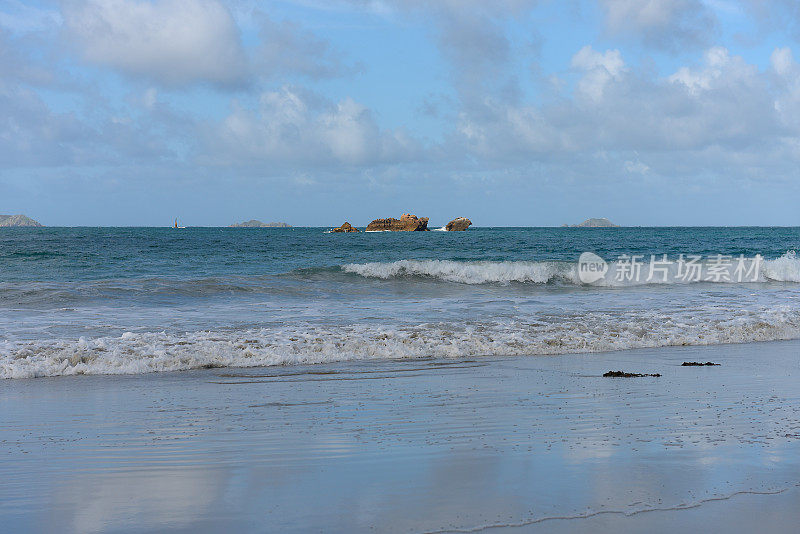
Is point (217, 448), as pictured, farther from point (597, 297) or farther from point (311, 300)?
point (597, 297)

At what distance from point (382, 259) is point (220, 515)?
32151mm

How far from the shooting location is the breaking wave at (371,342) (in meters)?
8.09

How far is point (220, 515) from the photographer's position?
126 inches

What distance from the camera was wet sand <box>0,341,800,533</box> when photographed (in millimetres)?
3178

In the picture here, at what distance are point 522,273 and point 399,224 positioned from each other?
318 feet

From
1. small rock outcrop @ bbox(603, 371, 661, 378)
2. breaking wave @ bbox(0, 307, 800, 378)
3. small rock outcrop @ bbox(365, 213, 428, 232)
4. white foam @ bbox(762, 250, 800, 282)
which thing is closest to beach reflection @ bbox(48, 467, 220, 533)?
breaking wave @ bbox(0, 307, 800, 378)

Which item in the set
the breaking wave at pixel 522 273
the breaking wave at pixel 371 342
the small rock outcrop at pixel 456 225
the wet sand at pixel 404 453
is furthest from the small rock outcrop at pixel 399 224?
the wet sand at pixel 404 453

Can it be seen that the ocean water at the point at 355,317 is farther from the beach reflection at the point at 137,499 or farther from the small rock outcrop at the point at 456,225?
the small rock outcrop at the point at 456,225

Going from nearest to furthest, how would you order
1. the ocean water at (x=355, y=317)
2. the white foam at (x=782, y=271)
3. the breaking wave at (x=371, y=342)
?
the breaking wave at (x=371, y=342) → the ocean water at (x=355, y=317) → the white foam at (x=782, y=271)

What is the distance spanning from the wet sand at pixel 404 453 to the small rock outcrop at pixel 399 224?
111 meters

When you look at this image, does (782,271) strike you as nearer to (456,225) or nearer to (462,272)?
(462,272)

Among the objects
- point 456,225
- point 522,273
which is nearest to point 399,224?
point 456,225

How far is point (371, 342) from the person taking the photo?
9445 mm

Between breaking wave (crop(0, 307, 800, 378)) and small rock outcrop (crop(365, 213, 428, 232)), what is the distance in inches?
4186
